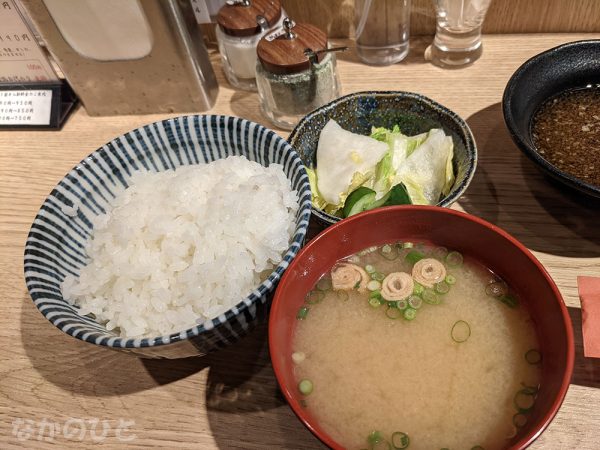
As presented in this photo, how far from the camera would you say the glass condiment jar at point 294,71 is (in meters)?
1.66

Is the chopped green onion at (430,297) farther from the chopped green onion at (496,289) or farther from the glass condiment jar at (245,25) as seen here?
the glass condiment jar at (245,25)

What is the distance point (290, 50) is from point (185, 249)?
84cm

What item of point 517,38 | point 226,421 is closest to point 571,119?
point 517,38

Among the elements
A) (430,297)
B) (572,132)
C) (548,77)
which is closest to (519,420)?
(430,297)

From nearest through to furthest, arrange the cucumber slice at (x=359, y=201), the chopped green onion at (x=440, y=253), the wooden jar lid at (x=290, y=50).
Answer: the chopped green onion at (x=440, y=253)
the cucumber slice at (x=359, y=201)
the wooden jar lid at (x=290, y=50)

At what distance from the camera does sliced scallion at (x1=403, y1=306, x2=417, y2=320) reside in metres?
1.13

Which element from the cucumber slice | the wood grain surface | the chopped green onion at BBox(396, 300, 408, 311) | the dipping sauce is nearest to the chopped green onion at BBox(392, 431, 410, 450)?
the chopped green onion at BBox(396, 300, 408, 311)

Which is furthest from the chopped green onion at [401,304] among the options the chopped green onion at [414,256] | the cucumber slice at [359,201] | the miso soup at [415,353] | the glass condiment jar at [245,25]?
the glass condiment jar at [245,25]

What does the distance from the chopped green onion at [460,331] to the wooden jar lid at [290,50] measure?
1037 millimetres

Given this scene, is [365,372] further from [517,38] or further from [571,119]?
[517,38]

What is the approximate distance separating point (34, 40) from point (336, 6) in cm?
125

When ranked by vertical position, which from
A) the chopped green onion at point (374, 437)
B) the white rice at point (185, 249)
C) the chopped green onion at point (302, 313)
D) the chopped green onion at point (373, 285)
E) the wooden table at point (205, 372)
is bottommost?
the wooden table at point (205, 372)

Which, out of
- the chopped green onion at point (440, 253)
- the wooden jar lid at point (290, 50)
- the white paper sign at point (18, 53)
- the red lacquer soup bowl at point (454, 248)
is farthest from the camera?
the white paper sign at point (18, 53)

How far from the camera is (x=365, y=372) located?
3.46 feet
